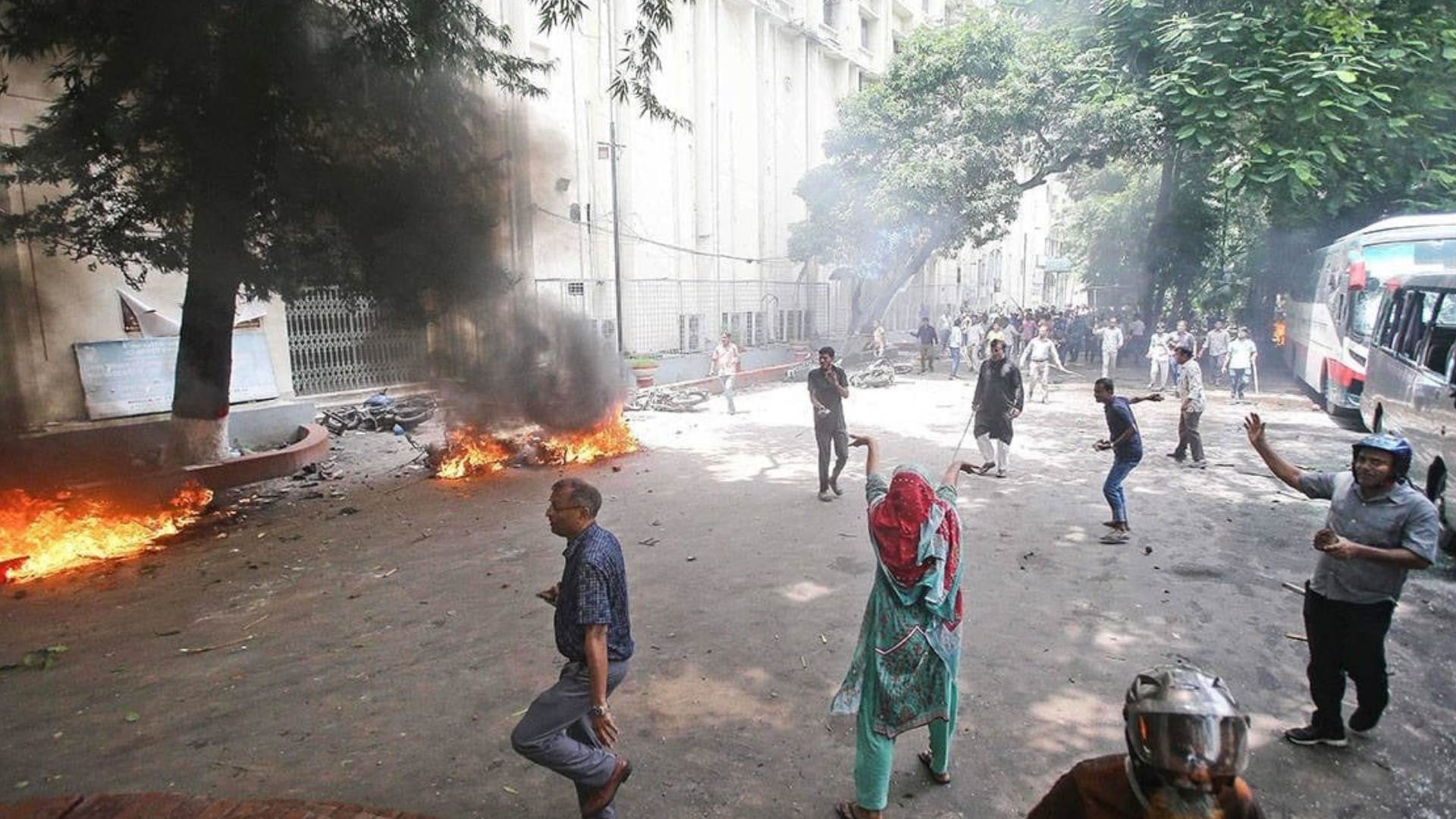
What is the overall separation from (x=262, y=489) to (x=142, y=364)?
127 inches

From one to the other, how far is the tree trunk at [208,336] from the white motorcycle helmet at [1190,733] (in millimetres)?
8632

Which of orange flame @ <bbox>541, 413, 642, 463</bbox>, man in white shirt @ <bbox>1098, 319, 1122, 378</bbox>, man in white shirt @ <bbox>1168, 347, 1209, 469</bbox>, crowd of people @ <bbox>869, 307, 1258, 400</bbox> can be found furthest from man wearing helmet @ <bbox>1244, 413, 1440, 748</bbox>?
man in white shirt @ <bbox>1098, 319, 1122, 378</bbox>

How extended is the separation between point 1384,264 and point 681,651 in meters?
12.6

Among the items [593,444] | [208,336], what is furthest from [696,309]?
[208,336]

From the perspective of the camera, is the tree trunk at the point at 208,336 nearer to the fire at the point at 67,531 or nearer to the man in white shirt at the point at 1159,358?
the fire at the point at 67,531

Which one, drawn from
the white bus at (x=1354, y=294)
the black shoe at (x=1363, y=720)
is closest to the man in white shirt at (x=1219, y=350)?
the white bus at (x=1354, y=294)

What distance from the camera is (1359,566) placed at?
3334 millimetres

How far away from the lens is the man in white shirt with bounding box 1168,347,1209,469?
9.10 m

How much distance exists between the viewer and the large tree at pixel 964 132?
17.9 metres

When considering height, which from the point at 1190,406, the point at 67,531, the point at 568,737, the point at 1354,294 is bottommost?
the point at 67,531

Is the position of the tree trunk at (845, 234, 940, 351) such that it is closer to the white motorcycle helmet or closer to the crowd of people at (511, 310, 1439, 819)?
the crowd of people at (511, 310, 1439, 819)

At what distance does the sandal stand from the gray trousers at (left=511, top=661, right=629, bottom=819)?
4.61 ft

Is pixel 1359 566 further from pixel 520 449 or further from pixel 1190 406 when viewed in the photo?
pixel 520 449

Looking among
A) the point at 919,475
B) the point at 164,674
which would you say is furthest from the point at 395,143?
the point at 919,475
